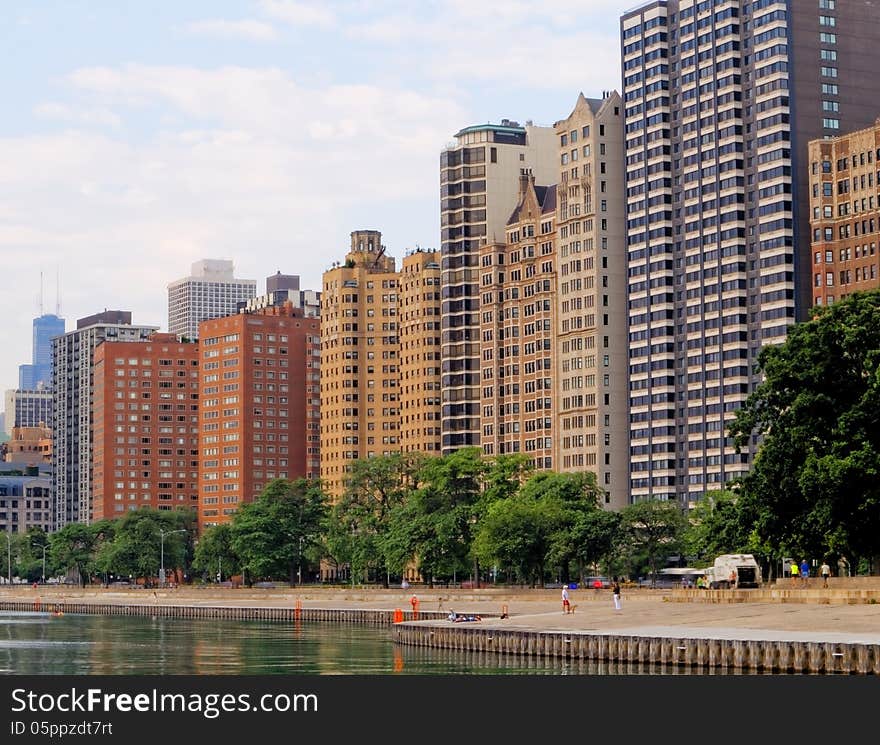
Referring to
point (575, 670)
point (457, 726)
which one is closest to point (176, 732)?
point (457, 726)

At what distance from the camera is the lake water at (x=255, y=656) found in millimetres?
106500

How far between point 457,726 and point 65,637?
107398mm

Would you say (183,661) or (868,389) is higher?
(868,389)

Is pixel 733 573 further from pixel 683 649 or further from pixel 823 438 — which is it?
pixel 683 649

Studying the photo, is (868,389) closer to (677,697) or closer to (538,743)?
(677,697)

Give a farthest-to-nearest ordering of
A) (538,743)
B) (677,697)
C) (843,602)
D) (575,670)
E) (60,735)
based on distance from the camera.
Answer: (843,602) < (575,670) < (677,697) < (538,743) < (60,735)

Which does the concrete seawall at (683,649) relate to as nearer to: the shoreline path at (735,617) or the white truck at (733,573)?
the shoreline path at (735,617)

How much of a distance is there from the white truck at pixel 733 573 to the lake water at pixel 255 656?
28.4m

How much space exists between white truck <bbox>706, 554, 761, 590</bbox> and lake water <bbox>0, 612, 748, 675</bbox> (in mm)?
28367

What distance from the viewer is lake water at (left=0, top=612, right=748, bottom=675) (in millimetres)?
106500

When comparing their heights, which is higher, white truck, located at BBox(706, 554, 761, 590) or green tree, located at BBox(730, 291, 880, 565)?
green tree, located at BBox(730, 291, 880, 565)

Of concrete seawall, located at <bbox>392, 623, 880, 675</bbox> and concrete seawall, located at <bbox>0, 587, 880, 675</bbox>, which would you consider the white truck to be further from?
concrete seawall, located at <bbox>392, 623, 880, 675</bbox>

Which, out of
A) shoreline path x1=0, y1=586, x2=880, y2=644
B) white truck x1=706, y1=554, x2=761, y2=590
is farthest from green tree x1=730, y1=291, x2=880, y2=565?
shoreline path x1=0, y1=586, x2=880, y2=644

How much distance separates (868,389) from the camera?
434ft
